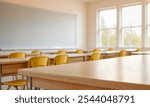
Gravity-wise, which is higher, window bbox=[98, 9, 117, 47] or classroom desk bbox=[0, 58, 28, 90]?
window bbox=[98, 9, 117, 47]

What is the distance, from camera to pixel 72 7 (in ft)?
28.0

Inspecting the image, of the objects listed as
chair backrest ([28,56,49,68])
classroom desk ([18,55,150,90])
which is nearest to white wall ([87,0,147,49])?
chair backrest ([28,56,49,68])

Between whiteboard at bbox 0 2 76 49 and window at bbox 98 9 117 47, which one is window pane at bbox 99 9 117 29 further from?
whiteboard at bbox 0 2 76 49

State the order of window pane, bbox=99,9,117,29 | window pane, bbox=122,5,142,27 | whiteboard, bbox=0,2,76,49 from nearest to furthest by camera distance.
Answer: whiteboard, bbox=0,2,76,49 < window pane, bbox=122,5,142,27 < window pane, bbox=99,9,117,29

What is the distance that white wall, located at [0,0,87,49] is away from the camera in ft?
23.2

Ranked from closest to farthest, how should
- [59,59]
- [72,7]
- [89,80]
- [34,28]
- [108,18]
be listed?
[89,80], [59,59], [34,28], [72,7], [108,18]

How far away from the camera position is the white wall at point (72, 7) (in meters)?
7.08

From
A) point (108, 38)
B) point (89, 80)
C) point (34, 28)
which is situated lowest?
point (89, 80)

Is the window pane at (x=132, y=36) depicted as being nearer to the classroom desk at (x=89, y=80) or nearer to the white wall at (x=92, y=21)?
the white wall at (x=92, y=21)

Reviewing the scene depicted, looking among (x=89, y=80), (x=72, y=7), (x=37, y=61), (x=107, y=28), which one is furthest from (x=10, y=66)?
(x=107, y=28)

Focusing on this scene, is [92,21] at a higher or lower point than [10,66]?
higher

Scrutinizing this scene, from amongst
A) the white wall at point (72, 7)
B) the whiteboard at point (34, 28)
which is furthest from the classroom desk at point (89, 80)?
the white wall at point (72, 7)

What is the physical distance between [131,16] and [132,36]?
84 centimetres

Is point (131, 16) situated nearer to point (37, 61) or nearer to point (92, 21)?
point (92, 21)
